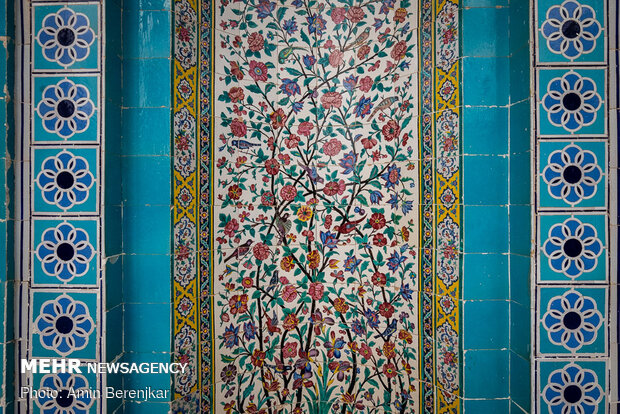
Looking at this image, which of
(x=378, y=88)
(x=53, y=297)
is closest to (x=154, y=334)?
(x=53, y=297)

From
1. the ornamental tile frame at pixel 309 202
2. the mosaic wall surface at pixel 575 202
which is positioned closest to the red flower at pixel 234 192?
the ornamental tile frame at pixel 309 202

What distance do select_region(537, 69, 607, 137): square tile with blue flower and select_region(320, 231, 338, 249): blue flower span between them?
0.75 meters

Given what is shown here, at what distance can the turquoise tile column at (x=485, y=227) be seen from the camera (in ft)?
3.79

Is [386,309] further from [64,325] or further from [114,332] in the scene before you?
[64,325]

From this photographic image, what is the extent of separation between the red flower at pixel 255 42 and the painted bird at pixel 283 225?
0.65 meters

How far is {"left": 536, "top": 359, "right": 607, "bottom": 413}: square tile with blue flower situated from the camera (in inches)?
41.3

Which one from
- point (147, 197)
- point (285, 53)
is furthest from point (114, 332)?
point (285, 53)

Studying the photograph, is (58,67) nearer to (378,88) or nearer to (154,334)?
(154,334)

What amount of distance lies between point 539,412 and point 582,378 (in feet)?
0.53

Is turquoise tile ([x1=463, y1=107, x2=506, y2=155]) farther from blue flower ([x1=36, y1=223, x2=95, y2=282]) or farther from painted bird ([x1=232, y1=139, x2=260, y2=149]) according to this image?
blue flower ([x1=36, y1=223, x2=95, y2=282])

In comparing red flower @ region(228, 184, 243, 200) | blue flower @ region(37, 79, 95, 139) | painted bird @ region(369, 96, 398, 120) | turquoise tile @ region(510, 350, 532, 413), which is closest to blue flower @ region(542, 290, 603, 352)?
turquoise tile @ region(510, 350, 532, 413)

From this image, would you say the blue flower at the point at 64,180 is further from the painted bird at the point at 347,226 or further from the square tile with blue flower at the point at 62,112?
the painted bird at the point at 347,226

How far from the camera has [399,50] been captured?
4.39 ft

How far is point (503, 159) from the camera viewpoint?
1161 millimetres
